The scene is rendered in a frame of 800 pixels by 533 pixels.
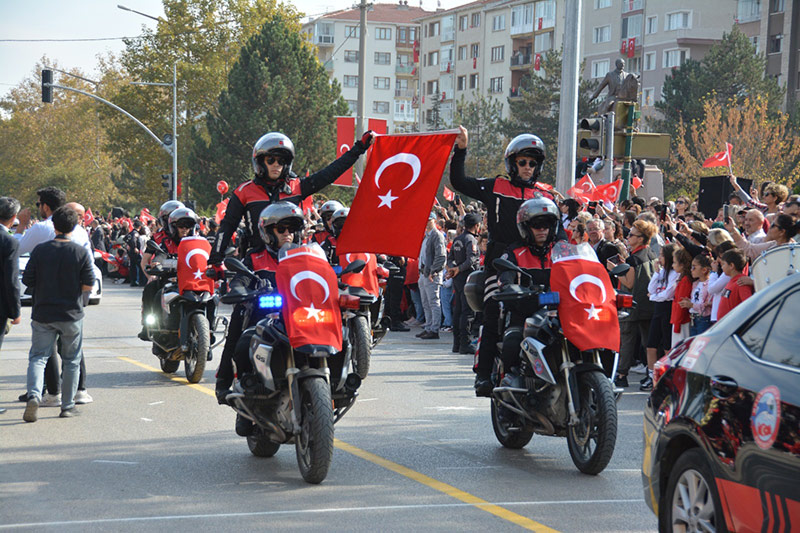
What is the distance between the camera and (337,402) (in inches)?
303

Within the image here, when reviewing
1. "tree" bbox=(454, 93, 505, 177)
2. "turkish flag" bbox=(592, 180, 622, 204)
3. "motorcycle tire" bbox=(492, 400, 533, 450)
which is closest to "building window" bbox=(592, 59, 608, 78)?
"tree" bbox=(454, 93, 505, 177)

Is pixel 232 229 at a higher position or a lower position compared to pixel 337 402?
higher

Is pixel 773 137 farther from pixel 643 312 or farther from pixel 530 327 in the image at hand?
pixel 530 327

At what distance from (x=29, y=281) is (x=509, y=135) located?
212 ft

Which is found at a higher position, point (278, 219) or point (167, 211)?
point (278, 219)

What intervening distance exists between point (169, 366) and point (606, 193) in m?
8.19

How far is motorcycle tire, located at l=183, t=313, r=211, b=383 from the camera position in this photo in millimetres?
12070

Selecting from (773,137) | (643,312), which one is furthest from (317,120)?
(643,312)

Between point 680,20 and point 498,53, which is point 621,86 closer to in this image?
point 680,20

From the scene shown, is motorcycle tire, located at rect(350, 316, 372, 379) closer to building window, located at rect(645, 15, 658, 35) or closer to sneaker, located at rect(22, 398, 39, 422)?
sneaker, located at rect(22, 398, 39, 422)

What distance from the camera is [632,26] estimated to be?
8225 cm

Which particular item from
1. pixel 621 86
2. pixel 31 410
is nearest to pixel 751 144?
pixel 621 86

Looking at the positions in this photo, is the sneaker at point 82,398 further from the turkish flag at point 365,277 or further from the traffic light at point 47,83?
the traffic light at point 47,83

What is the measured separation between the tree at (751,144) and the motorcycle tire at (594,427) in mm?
52543
